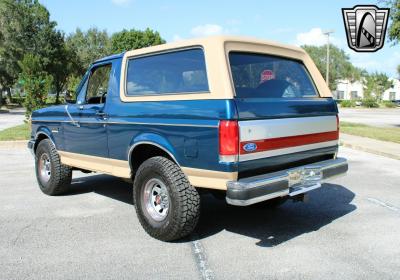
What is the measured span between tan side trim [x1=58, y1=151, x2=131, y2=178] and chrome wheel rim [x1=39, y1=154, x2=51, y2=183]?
0.53m

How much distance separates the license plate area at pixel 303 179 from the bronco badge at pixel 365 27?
473 inches

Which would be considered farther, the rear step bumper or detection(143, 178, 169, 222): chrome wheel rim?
detection(143, 178, 169, 222): chrome wheel rim

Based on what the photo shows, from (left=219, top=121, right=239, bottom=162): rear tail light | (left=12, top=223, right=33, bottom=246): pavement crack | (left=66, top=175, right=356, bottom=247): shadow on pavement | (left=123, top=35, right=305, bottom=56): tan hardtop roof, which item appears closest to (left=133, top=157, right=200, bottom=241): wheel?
(left=66, top=175, right=356, bottom=247): shadow on pavement

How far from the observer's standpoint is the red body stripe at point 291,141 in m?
4.33

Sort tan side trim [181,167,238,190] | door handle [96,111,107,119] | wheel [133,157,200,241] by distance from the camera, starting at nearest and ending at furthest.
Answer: tan side trim [181,167,238,190]
wheel [133,157,200,241]
door handle [96,111,107,119]

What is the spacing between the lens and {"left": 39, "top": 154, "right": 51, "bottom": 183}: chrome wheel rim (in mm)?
7027

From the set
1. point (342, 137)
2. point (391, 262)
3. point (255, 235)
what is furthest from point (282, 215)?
point (342, 137)

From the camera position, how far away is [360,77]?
8681 centimetres

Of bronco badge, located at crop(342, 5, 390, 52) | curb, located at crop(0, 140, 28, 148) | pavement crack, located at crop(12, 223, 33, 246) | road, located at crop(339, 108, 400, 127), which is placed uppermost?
bronco badge, located at crop(342, 5, 390, 52)

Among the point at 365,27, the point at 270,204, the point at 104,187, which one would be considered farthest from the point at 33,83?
the point at 270,204

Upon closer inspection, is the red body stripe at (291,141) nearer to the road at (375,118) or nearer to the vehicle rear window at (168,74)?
the vehicle rear window at (168,74)

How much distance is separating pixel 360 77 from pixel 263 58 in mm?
87700

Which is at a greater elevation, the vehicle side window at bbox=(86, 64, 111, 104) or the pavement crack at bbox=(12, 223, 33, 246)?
the vehicle side window at bbox=(86, 64, 111, 104)

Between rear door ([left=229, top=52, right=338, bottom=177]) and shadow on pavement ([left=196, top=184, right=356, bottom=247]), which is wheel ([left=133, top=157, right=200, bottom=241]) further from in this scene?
rear door ([left=229, top=52, right=338, bottom=177])
